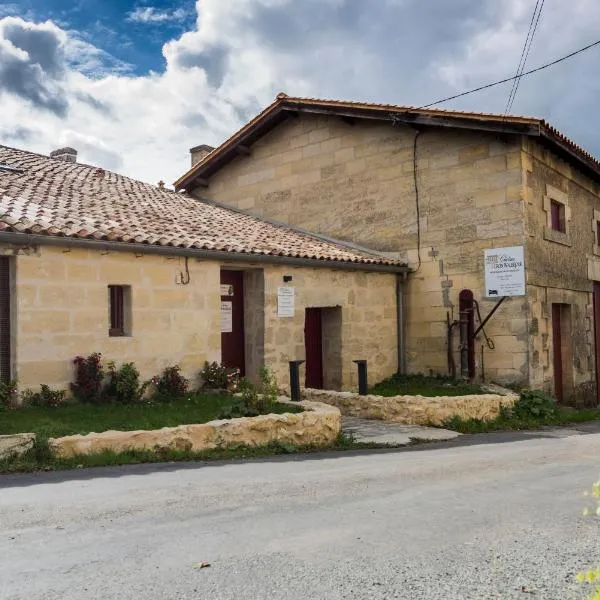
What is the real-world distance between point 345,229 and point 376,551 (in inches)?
449

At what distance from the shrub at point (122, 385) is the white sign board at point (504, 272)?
709 cm

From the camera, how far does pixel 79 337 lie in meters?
8.72

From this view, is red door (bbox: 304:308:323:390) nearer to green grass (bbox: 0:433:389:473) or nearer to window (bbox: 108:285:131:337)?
window (bbox: 108:285:131:337)

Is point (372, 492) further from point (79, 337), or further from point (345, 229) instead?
point (345, 229)

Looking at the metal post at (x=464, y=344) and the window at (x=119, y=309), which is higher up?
the window at (x=119, y=309)

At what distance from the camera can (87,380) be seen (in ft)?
28.0

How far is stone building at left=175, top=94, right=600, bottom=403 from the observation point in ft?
40.4

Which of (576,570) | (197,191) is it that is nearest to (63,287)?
(576,570)

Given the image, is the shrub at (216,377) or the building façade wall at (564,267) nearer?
the shrub at (216,377)

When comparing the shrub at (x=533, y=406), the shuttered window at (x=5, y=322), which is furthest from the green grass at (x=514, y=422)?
the shuttered window at (x=5, y=322)

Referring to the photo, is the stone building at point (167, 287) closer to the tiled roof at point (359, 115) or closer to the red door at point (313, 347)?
the red door at point (313, 347)

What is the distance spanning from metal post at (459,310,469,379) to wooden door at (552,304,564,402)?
2605mm

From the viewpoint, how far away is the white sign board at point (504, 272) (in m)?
12.2

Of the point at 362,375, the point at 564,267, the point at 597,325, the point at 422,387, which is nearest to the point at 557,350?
the point at 564,267
